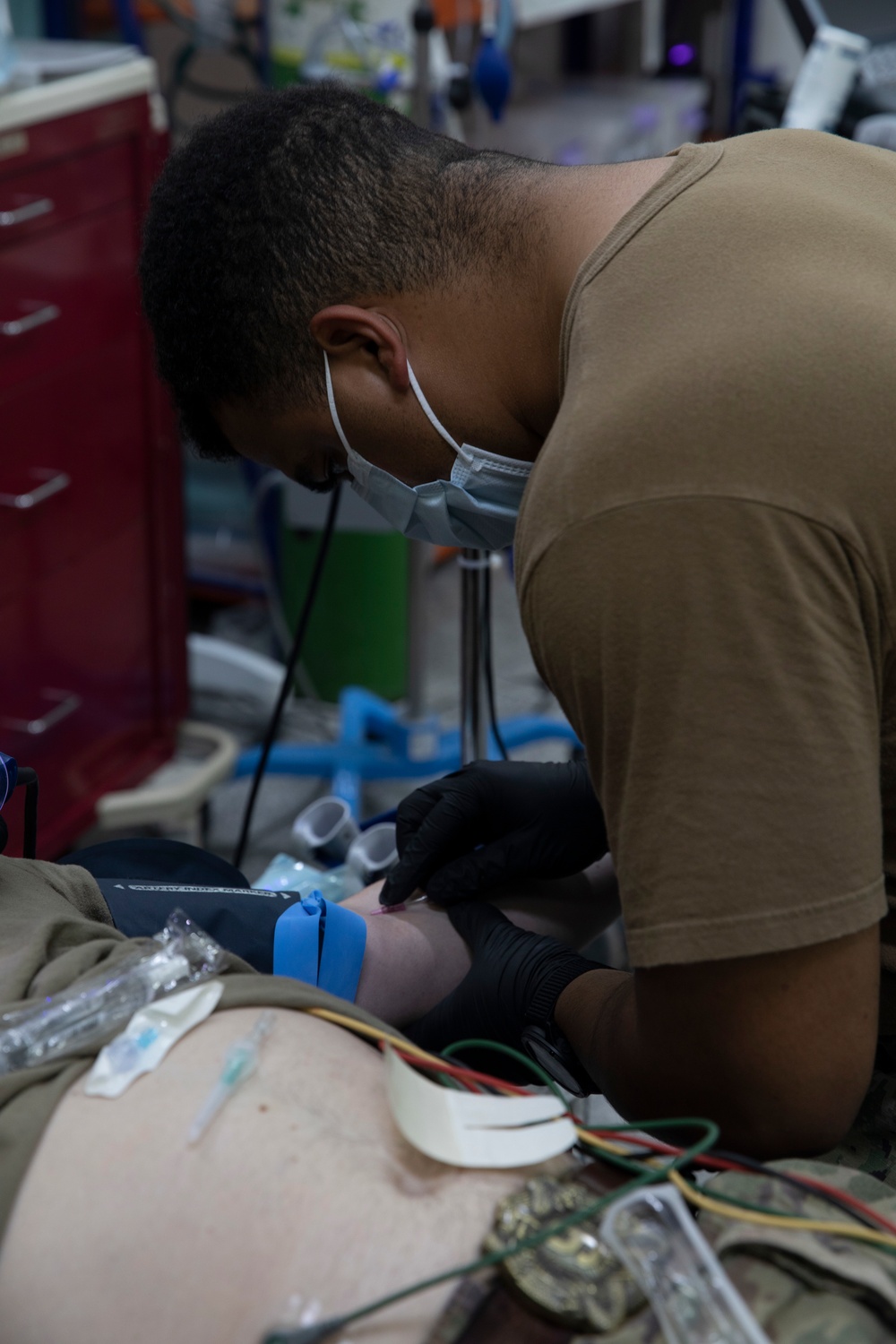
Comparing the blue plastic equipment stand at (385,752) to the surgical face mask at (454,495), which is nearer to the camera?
the surgical face mask at (454,495)

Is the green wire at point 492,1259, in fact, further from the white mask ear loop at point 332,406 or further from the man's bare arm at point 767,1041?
the white mask ear loop at point 332,406

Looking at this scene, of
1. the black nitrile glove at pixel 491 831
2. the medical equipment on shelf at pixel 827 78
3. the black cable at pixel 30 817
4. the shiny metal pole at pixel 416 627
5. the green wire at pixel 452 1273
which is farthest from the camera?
the shiny metal pole at pixel 416 627

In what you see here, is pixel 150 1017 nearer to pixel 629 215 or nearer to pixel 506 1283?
pixel 506 1283

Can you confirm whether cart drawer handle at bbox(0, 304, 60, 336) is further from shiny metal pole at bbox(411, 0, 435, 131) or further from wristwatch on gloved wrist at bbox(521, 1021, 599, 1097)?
wristwatch on gloved wrist at bbox(521, 1021, 599, 1097)

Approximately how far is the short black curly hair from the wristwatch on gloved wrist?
529mm

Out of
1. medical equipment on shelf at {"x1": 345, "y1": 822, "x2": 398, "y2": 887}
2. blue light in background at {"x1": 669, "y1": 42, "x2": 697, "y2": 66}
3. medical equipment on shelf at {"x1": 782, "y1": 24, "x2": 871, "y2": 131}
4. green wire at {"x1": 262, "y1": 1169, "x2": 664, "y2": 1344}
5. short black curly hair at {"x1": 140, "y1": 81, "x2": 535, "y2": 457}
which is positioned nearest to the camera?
green wire at {"x1": 262, "y1": 1169, "x2": 664, "y2": 1344}

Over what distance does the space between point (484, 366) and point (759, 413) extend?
28 cm

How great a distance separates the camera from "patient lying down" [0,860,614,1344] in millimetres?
654

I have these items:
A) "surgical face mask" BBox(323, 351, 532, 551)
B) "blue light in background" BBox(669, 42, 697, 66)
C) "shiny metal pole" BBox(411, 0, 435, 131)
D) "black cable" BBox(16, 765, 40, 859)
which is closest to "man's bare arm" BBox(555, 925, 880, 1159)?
"surgical face mask" BBox(323, 351, 532, 551)

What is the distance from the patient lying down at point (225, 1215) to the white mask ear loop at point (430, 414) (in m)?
0.50

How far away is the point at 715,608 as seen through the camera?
28.8 inches

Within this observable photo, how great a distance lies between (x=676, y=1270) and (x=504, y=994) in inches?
16.0

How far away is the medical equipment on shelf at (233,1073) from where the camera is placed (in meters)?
0.71

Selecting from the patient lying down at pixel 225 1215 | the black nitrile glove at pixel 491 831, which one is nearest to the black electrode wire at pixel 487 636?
the black nitrile glove at pixel 491 831
